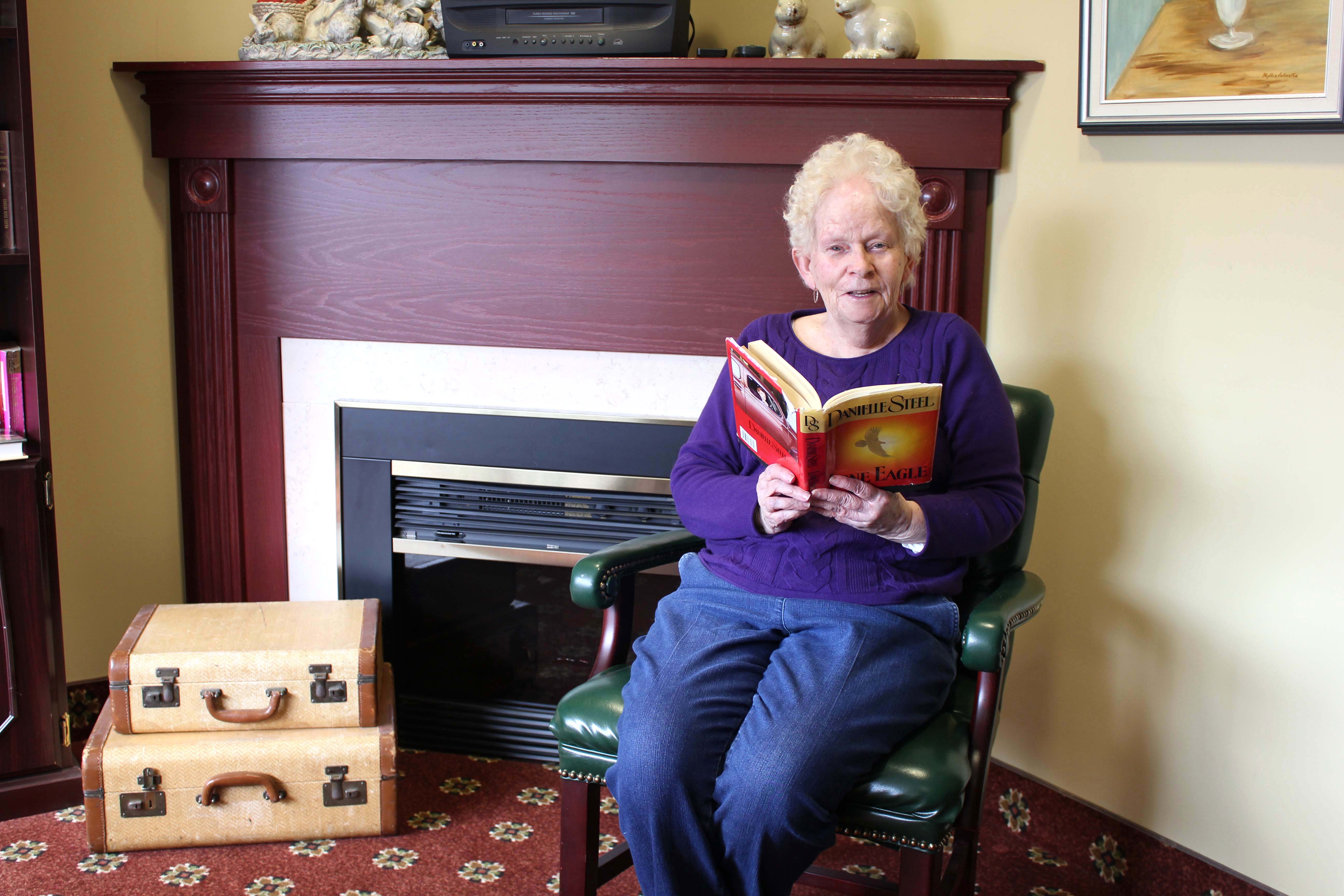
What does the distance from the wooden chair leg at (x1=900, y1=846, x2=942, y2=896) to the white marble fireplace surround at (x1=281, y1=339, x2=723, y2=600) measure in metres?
0.99

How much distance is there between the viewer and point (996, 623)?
Result: 138 centimetres

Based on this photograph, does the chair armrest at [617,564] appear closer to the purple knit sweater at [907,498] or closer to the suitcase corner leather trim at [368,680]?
the purple knit sweater at [907,498]

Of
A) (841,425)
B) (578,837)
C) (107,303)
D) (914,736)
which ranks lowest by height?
(578,837)

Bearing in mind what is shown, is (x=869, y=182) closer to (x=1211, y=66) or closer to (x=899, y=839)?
(x=1211, y=66)

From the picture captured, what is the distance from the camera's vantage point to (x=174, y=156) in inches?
86.4

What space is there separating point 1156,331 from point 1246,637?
494mm

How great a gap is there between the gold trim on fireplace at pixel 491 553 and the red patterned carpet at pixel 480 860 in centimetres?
47

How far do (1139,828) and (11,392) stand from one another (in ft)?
7.04

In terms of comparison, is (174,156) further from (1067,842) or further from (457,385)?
(1067,842)

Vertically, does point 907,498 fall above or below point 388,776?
above

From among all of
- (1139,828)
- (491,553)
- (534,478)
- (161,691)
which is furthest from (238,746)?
(1139,828)

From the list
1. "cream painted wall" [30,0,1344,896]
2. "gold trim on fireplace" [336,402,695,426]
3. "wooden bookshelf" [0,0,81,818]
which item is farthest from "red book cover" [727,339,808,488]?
"wooden bookshelf" [0,0,81,818]

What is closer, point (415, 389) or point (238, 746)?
point (238, 746)

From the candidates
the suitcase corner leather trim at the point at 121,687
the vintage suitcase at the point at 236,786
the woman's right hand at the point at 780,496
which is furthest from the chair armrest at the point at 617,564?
the suitcase corner leather trim at the point at 121,687
